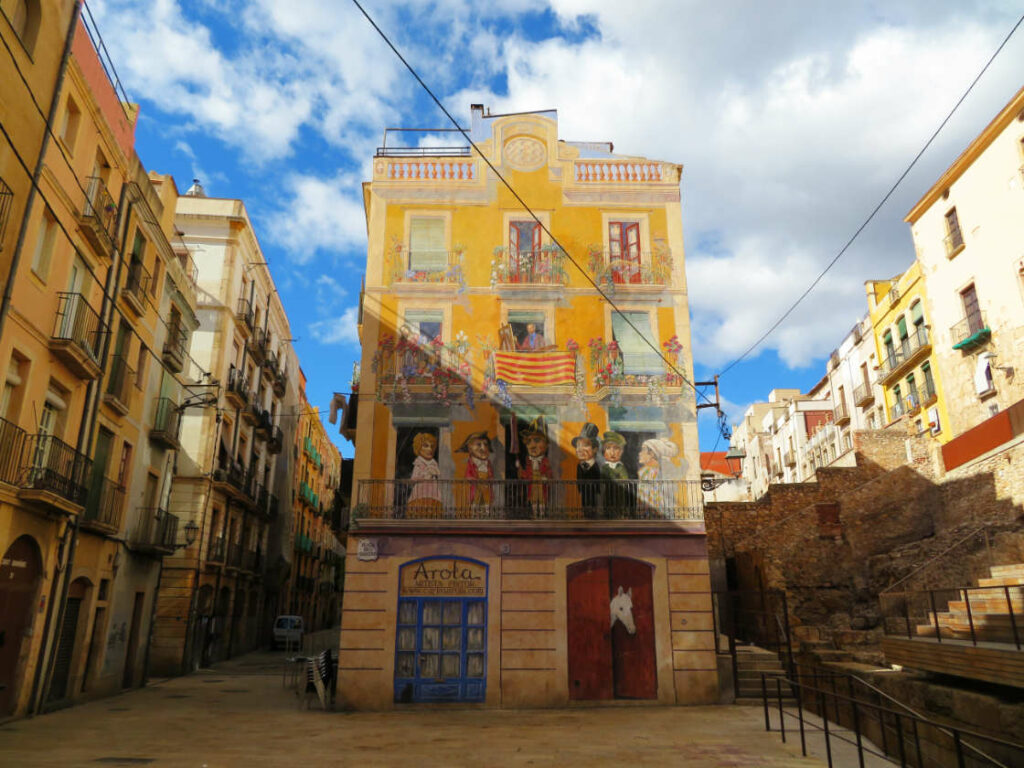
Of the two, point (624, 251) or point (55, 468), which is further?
point (624, 251)

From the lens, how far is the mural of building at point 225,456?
25.6 metres

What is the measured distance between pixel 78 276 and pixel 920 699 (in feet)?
62.4

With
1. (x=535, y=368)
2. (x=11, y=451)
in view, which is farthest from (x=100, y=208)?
(x=535, y=368)


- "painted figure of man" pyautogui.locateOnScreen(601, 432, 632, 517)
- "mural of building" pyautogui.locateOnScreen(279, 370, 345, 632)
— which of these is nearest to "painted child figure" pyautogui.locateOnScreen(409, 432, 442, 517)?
"painted figure of man" pyautogui.locateOnScreen(601, 432, 632, 517)

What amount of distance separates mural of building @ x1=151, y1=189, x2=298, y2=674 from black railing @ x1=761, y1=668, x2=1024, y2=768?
1919 centimetres

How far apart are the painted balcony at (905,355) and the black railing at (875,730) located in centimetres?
2032

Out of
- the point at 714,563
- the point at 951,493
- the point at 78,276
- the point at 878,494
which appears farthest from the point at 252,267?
the point at 951,493

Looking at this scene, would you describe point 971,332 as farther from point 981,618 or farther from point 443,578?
point 443,578

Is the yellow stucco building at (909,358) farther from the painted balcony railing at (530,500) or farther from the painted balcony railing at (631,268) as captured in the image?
the painted balcony railing at (530,500)

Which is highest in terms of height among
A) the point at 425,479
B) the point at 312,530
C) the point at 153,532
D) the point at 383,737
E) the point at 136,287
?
the point at 136,287

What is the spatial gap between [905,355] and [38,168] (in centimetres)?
3393

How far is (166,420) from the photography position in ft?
71.6

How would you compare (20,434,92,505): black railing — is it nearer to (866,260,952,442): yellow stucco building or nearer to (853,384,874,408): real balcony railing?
(866,260,952,442): yellow stucco building

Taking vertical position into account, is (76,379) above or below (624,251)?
below
